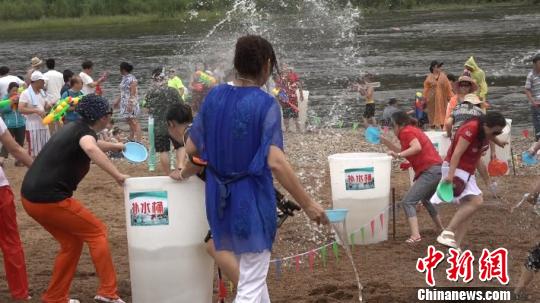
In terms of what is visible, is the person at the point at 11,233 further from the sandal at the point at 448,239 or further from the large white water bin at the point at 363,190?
the sandal at the point at 448,239

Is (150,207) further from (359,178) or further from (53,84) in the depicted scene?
(53,84)

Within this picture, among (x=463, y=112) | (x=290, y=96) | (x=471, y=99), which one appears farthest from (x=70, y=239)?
(x=290, y=96)

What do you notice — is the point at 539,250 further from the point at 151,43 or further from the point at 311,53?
the point at 151,43

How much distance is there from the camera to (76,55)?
3894cm

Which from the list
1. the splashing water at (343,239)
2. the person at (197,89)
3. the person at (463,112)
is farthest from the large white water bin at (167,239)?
the person at (197,89)

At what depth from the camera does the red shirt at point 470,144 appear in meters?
8.26

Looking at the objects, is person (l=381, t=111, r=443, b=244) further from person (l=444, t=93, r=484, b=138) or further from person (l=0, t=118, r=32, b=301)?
person (l=0, t=118, r=32, b=301)

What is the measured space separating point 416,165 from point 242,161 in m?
4.20

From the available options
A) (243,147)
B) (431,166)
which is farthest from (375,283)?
(243,147)

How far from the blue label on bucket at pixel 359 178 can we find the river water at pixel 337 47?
7.90 metres

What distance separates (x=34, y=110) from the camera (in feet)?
Answer: 48.2

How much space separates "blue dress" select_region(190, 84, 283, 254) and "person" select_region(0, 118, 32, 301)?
95.8 inches

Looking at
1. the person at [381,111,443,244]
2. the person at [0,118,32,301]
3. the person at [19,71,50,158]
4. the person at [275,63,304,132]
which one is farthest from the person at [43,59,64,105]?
the person at [0,118,32,301]

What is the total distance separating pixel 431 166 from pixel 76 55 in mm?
31408
